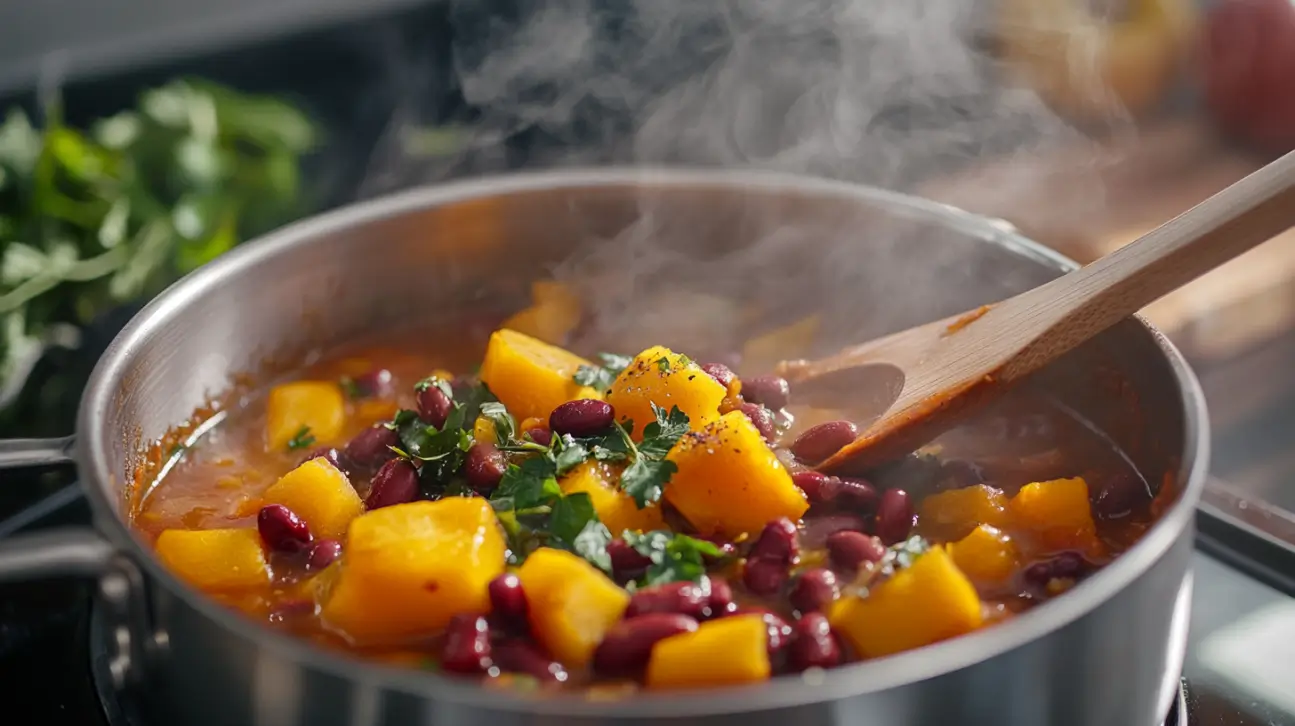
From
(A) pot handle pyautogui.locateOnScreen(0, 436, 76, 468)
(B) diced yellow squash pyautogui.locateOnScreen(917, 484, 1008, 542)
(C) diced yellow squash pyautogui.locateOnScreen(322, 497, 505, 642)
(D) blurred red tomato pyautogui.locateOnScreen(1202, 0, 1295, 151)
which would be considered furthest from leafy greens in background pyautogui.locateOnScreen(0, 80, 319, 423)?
(D) blurred red tomato pyautogui.locateOnScreen(1202, 0, 1295, 151)

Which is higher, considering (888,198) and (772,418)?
(888,198)

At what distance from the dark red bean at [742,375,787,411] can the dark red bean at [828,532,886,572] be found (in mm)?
529

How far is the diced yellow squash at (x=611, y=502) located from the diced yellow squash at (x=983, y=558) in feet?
1.57

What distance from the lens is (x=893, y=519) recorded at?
2.01m

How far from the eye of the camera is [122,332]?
2.04 metres

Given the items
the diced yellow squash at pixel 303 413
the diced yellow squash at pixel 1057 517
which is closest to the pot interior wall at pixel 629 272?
the diced yellow squash at pixel 303 413

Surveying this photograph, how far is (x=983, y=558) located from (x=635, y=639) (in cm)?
65

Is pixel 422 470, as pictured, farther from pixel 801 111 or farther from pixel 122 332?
pixel 801 111

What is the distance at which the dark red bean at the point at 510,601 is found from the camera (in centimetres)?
169

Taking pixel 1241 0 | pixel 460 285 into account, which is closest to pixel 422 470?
pixel 460 285

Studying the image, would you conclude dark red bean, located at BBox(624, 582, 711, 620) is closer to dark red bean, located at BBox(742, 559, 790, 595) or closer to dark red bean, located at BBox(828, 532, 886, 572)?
dark red bean, located at BBox(742, 559, 790, 595)

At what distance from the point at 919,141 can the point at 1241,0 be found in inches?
49.6

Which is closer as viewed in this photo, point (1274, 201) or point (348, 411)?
point (1274, 201)

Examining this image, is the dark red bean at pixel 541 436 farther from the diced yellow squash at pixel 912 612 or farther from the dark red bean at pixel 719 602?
Result: the diced yellow squash at pixel 912 612
